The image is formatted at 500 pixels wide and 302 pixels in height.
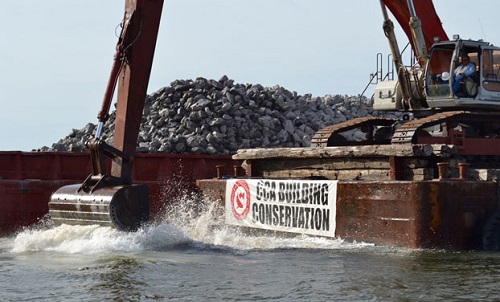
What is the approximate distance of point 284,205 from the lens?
583 inches

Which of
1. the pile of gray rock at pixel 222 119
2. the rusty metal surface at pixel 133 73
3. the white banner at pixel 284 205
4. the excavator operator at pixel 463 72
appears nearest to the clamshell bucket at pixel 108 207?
the rusty metal surface at pixel 133 73

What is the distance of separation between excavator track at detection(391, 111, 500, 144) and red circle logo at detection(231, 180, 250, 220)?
307 centimetres

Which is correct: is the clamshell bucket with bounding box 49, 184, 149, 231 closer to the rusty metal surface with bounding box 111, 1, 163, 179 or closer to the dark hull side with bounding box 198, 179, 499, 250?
the rusty metal surface with bounding box 111, 1, 163, 179

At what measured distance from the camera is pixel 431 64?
1579 cm

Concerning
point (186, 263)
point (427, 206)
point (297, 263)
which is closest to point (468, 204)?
point (427, 206)

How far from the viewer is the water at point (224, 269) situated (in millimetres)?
9109

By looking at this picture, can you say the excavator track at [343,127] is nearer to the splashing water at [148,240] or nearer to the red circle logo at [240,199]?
the red circle logo at [240,199]

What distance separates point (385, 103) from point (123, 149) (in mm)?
5781

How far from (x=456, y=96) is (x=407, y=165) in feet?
7.88

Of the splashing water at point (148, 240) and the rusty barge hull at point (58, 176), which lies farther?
the rusty barge hull at point (58, 176)

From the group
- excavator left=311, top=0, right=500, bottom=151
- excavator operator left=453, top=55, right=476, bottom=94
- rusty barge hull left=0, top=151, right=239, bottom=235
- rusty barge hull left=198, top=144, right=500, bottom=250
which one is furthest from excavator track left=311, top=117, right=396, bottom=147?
rusty barge hull left=0, top=151, right=239, bottom=235

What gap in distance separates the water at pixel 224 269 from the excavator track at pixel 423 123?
201 cm

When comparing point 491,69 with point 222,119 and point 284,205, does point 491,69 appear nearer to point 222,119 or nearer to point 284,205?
point 284,205

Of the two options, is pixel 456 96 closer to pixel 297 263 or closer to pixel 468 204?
pixel 468 204
